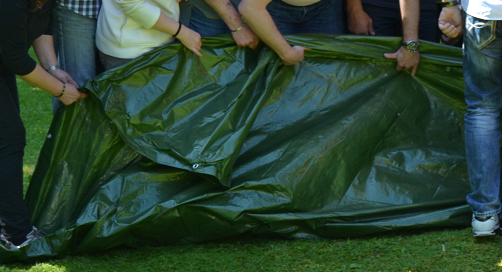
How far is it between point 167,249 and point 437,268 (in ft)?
3.84

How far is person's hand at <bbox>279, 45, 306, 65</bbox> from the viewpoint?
102 inches

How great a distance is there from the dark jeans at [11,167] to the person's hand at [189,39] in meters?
0.79

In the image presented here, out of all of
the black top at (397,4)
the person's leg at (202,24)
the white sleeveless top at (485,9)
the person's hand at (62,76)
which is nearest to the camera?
the white sleeveless top at (485,9)

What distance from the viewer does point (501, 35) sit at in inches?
82.7

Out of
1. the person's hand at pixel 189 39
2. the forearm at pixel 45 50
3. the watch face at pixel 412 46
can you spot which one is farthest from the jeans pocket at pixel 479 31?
the forearm at pixel 45 50

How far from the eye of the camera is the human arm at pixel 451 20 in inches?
94.0

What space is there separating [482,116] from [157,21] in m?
1.46

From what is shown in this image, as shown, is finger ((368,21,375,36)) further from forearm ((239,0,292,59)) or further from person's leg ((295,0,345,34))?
forearm ((239,0,292,59))

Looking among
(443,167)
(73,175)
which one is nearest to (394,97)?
(443,167)

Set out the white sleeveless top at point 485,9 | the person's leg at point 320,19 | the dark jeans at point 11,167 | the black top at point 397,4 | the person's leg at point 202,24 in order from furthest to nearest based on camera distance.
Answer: the black top at point 397,4 < the person's leg at point 320,19 < the person's leg at point 202,24 < the dark jeans at point 11,167 < the white sleeveless top at point 485,9

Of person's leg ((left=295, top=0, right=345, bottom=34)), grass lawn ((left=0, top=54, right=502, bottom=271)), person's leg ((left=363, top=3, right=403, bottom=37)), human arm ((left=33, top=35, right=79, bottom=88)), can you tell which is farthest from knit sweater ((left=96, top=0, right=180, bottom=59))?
person's leg ((left=363, top=3, right=403, bottom=37))

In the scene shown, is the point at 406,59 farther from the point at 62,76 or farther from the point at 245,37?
the point at 62,76

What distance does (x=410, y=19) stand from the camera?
106 inches

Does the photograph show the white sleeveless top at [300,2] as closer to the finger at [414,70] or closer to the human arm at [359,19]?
the human arm at [359,19]
